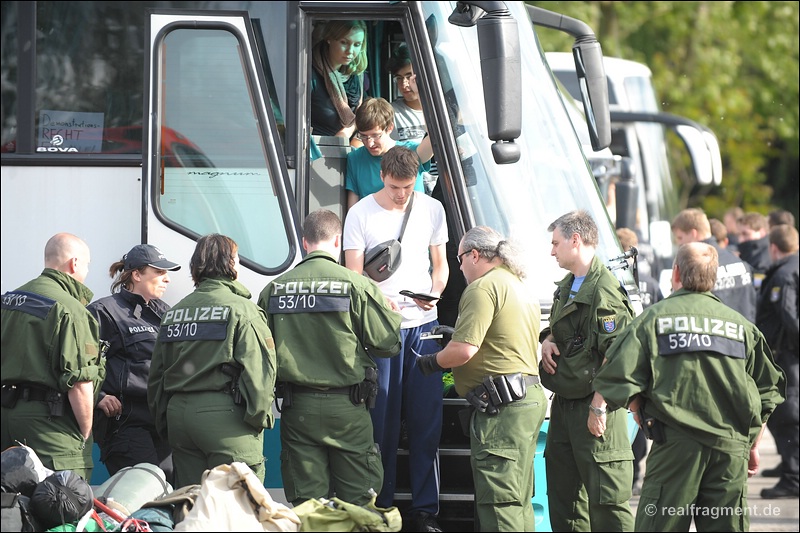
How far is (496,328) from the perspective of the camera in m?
5.83

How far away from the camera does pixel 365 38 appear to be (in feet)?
22.2

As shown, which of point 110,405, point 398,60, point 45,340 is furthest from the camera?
point 398,60

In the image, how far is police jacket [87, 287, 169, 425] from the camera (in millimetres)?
6086

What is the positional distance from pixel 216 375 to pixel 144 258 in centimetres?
84

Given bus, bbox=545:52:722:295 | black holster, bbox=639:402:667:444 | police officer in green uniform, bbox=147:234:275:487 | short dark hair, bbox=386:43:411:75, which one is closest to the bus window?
police officer in green uniform, bbox=147:234:275:487

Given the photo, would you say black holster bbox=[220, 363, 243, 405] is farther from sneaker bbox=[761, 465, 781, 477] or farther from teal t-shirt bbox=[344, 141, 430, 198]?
sneaker bbox=[761, 465, 781, 477]

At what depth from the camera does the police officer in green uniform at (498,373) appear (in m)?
5.70

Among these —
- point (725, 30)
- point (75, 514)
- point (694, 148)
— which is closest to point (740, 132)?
point (725, 30)

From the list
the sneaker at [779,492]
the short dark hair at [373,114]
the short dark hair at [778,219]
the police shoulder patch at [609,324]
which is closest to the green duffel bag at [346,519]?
the police shoulder patch at [609,324]

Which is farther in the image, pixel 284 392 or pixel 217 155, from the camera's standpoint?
pixel 217 155

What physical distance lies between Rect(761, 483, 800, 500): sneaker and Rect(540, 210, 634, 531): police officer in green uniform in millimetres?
3999

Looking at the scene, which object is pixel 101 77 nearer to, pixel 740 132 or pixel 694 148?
pixel 694 148

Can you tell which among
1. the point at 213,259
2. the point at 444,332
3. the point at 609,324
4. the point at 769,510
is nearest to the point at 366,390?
the point at 444,332

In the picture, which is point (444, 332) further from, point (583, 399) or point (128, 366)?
Result: point (128, 366)
